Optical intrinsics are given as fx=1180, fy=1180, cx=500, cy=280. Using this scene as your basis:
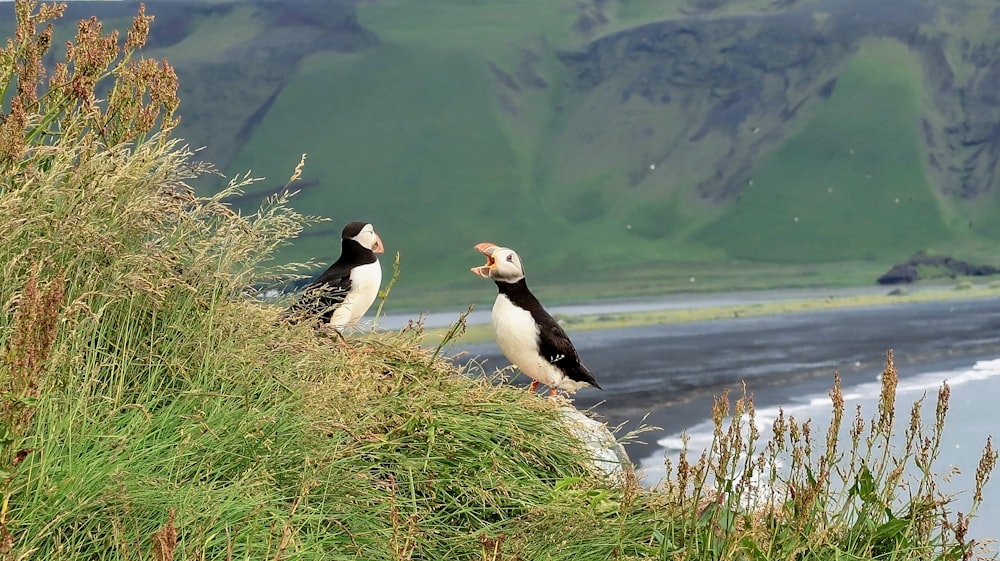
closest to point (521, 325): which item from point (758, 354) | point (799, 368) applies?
point (799, 368)

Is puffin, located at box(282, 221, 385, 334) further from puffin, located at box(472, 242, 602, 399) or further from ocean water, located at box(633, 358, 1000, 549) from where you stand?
ocean water, located at box(633, 358, 1000, 549)

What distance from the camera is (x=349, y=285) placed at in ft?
25.9

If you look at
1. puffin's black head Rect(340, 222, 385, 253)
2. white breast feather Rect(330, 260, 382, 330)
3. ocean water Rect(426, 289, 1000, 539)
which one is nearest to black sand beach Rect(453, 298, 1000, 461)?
ocean water Rect(426, 289, 1000, 539)

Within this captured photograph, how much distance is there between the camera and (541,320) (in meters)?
7.84

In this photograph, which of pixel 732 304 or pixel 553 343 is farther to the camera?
pixel 732 304

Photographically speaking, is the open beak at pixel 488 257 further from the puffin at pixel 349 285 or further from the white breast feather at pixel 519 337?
the puffin at pixel 349 285

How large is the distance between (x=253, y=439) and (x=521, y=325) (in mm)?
2528

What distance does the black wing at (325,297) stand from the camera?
291 inches

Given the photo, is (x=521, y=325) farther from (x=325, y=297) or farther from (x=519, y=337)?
(x=325, y=297)

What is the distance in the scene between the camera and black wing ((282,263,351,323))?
24.3 ft

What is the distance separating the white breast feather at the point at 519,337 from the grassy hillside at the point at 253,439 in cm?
51

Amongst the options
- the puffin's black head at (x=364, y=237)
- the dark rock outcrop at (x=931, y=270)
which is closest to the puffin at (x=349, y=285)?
the puffin's black head at (x=364, y=237)

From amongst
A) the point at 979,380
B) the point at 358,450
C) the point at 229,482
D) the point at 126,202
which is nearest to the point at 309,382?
the point at 358,450

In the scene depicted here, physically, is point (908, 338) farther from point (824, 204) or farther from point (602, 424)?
point (824, 204)
